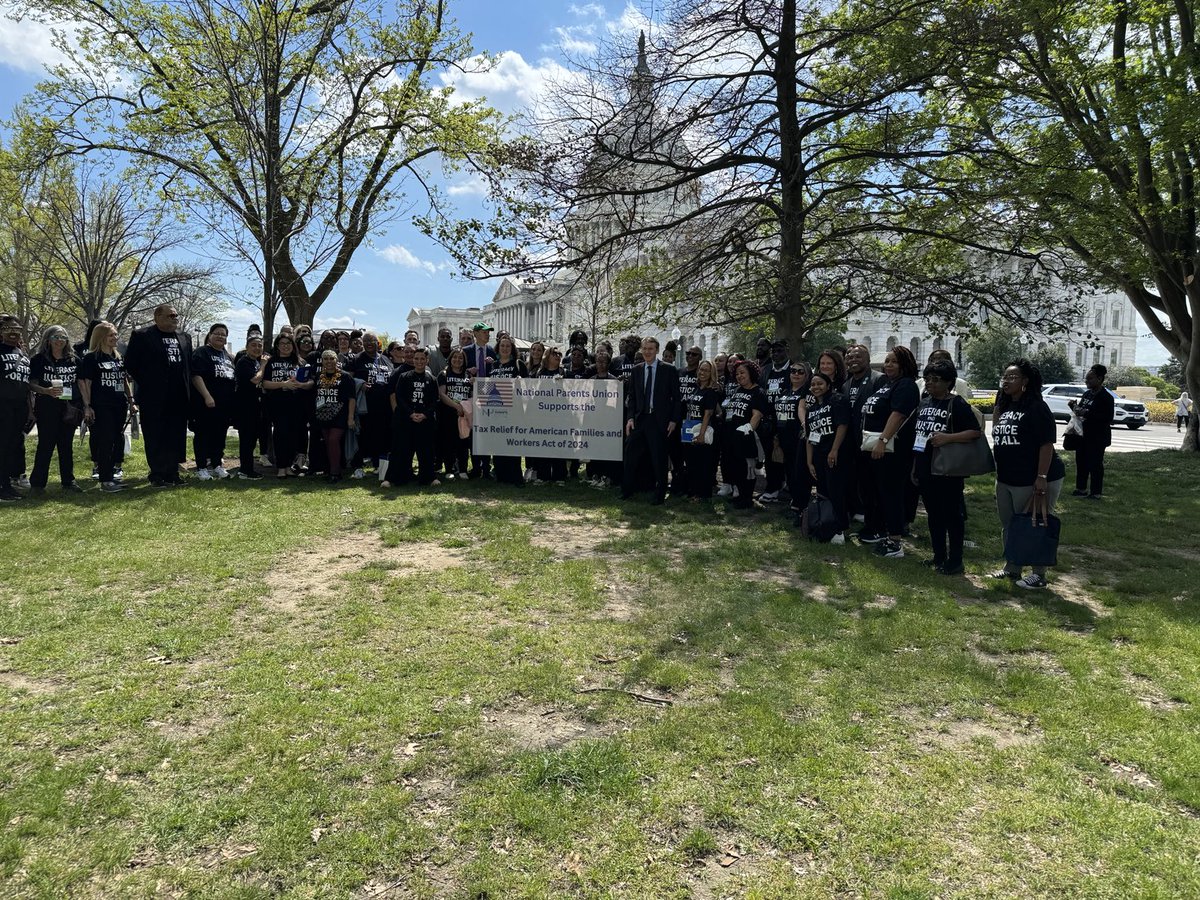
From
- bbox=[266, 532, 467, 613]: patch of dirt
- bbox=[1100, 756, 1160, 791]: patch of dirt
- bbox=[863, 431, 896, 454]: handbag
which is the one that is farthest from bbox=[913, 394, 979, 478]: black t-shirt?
bbox=[266, 532, 467, 613]: patch of dirt

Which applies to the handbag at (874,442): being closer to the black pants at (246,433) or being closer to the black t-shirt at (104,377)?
the black pants at (246,433)

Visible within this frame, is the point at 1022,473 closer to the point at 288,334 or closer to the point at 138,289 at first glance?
the point at 288,334

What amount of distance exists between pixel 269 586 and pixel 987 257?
1238 centimetres

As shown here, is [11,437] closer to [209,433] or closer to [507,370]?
[209,433]

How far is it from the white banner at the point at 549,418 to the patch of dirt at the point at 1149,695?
7.12m

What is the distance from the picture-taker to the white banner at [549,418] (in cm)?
1084

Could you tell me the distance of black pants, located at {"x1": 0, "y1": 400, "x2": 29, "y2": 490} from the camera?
8.87 m

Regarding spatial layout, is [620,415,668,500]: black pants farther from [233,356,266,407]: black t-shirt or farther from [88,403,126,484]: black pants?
[88,403,126,484]: black pants

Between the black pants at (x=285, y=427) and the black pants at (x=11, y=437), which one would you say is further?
the black pants at (x=285, y=427)

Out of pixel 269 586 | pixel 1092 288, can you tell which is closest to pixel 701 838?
pixel 269 586

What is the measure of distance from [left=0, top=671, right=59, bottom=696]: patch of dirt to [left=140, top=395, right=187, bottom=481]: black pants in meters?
6.00

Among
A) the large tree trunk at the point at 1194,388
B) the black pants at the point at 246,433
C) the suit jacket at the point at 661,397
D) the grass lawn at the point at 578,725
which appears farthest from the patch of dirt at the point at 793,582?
the large tree trunk at the point at 1194,388

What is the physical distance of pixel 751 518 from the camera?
364 inches

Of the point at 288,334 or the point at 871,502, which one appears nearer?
the point at 871,502
